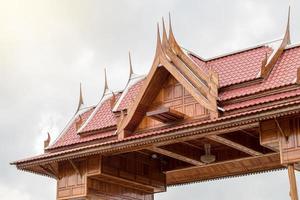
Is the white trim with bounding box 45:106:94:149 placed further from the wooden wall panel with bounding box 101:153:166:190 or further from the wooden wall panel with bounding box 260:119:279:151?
the wooden wall panel with bounding box 260:119:279:151

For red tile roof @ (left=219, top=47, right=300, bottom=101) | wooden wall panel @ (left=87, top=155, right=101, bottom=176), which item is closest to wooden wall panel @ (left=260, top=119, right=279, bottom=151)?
red tile roof @ (left=219, top=47, right=300, bottom=101)

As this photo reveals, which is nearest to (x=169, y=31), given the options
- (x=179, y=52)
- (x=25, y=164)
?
(x=179, y=52)

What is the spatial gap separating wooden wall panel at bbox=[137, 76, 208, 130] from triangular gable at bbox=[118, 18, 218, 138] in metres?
0.15

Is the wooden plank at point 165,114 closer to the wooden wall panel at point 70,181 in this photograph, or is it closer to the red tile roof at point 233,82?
the red tile roof at point 233,82

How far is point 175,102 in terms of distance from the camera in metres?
17.3

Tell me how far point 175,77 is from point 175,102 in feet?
2.47

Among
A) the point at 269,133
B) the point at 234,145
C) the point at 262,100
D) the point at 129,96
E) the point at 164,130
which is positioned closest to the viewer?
the point at 269,133

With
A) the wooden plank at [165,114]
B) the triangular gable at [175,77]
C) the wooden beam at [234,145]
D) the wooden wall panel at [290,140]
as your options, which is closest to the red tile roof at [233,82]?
the wooden plank at [165,114]

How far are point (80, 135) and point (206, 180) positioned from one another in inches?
175

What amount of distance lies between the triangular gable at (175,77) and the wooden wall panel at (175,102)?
145 mm

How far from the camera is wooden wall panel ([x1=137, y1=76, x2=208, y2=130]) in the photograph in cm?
1677

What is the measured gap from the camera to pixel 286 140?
14688 millimetres

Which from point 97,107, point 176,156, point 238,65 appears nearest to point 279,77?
point 238,65

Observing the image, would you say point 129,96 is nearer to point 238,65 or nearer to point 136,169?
point 136,169
